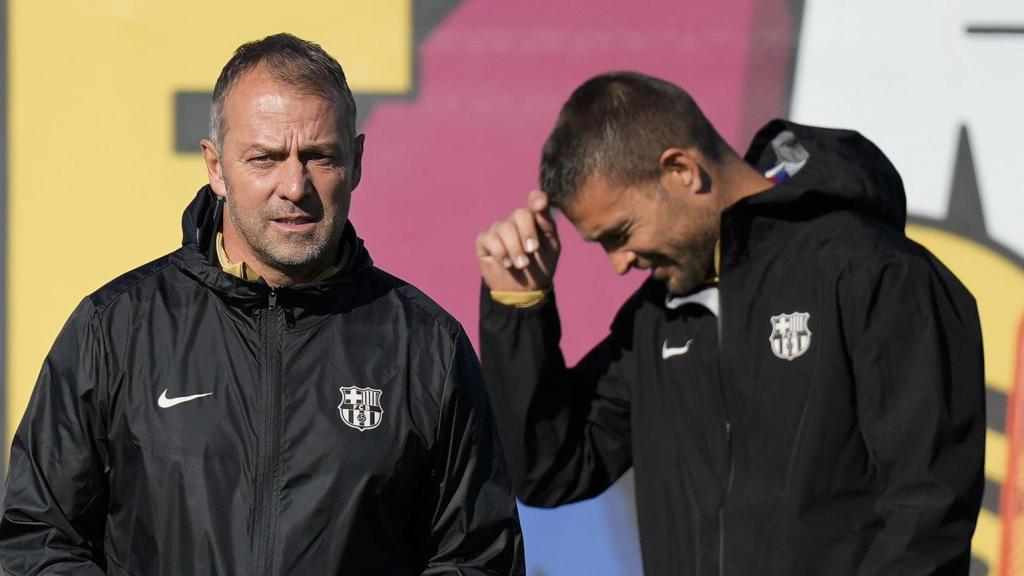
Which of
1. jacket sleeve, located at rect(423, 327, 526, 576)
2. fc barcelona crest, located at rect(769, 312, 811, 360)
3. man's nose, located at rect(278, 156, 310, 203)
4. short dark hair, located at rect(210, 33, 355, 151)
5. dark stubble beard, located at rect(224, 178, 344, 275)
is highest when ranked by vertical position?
short dark hair, located at rect(210, 33, 355, 151)

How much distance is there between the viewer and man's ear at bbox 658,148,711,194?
245cm

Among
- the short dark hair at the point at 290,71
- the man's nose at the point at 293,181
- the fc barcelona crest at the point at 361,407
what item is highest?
the short dark hair at the point at 290,71

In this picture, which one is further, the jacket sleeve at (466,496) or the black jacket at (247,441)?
the jacket sleeve at (466,496)

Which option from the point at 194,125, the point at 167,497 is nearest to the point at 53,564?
the point at 167,497

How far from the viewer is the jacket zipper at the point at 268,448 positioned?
6.54 ft

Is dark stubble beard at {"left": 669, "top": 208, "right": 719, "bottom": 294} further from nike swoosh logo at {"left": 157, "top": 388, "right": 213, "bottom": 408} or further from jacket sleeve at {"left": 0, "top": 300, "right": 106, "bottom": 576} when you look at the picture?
jacket sleeve at {"left": 0, "top": 300, "right": 106, "bottom": 576}

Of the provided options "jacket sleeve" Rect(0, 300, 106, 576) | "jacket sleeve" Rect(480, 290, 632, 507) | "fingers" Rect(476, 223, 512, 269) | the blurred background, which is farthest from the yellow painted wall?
"jacket sleeve" Rect(0, 300, 106, 576)

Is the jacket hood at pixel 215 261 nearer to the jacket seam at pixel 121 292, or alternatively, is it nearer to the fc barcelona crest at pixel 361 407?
the jacket seam at pixel 121 292

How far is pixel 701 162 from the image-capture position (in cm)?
247

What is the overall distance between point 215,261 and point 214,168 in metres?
0.15

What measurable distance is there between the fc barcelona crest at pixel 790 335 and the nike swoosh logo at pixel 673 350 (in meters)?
0.19

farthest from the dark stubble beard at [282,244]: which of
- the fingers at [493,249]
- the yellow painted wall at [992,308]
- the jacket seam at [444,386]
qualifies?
the yellow painted wall at [992,308]

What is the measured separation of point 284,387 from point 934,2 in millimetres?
2440

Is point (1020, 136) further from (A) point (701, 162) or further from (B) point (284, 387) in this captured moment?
(B) point (284, 387)
